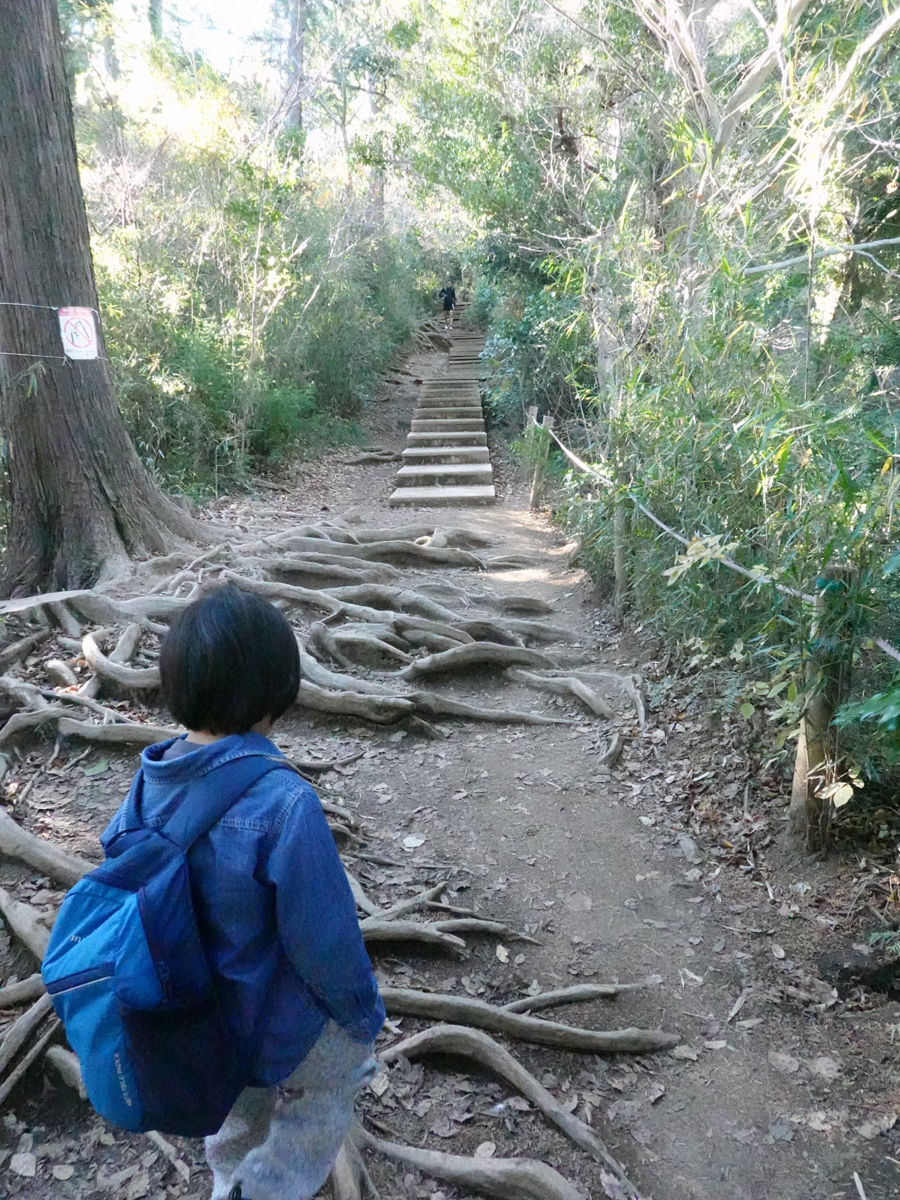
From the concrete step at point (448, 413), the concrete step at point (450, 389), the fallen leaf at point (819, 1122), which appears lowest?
the fallen leaf at point (819, 1122)

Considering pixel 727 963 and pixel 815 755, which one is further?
pixel 815 755

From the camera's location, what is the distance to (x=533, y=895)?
10.7 feet

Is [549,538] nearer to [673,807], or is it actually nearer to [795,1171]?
[673,807]

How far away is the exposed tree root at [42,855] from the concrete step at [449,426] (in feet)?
33.5

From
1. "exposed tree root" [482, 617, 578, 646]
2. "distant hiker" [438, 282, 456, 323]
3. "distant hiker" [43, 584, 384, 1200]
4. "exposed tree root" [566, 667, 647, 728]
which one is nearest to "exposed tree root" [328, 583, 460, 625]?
"exposed tree root" [482, 617, 578, 646]

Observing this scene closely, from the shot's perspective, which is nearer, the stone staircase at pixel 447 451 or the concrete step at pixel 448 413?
the stone staircase at pixel 447 451

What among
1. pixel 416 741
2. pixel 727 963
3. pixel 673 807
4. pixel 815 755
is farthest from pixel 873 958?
pixel 416 741

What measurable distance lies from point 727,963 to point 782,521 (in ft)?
5.70

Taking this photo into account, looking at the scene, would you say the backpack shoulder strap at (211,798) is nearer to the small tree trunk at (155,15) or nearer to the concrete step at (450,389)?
the concrete step at (450,389)

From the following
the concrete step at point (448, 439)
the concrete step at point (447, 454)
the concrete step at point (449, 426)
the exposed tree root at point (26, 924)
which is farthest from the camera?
the concrete step at point (449, 426)

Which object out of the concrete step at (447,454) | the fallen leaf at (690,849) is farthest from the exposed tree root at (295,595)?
the concrete step at (447,454)

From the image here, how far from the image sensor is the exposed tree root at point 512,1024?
2.49 metres

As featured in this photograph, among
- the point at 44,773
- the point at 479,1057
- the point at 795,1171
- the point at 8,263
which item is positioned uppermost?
the point at 8,263

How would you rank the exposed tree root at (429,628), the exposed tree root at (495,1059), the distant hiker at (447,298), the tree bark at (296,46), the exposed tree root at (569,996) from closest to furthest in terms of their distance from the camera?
the exposed tree root at (495,1059) < the exposed tree root at (569,996) < the exposed tree root at (429,628) < the tree bark at (296,46) < the distant hiker at (447,298)
